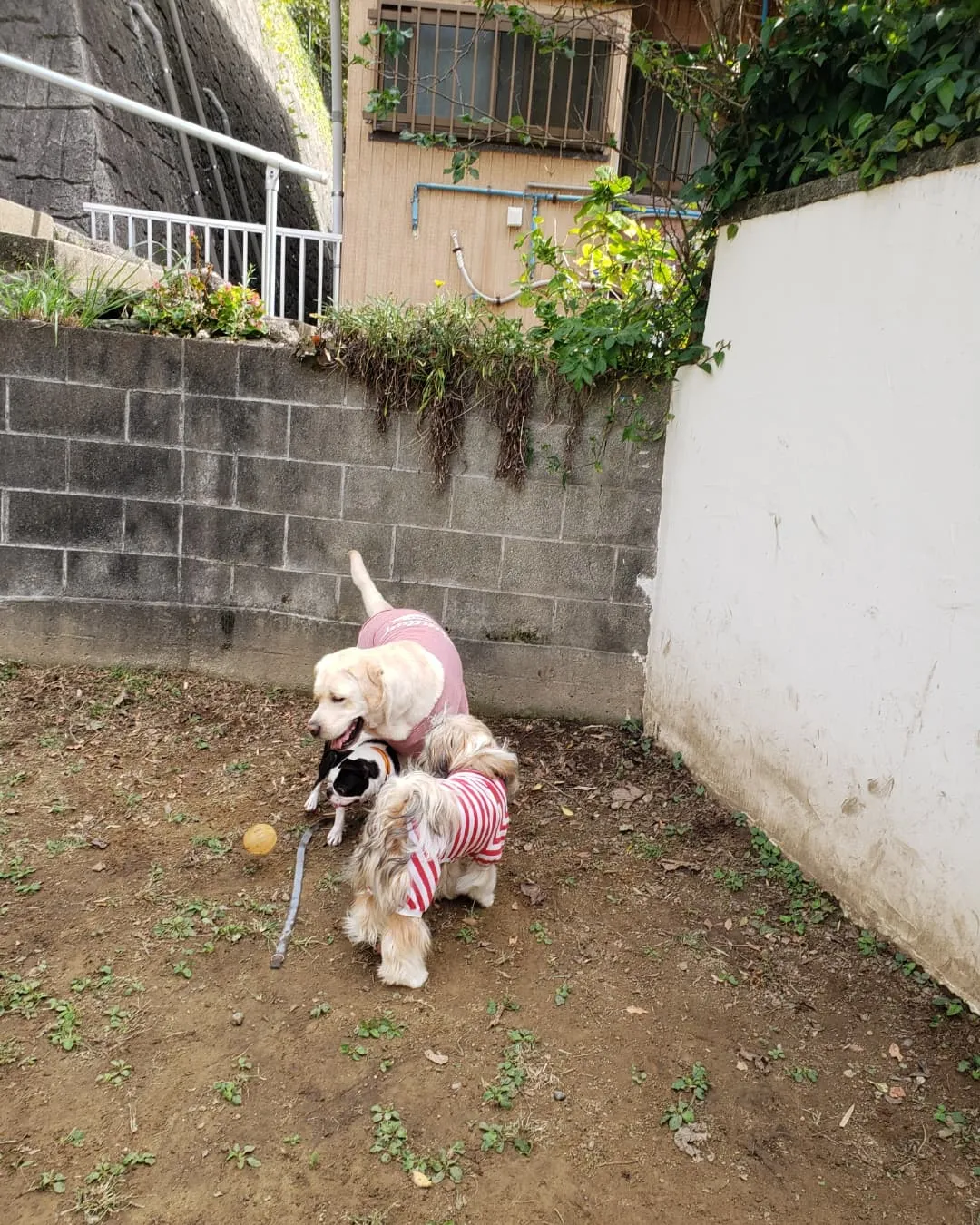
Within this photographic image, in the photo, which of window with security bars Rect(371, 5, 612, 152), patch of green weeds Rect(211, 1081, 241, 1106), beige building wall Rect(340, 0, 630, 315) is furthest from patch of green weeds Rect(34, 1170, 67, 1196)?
window with security bars Rect(371, 5, 612, 152)

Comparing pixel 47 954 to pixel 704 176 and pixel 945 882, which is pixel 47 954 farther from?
pixel 704 176

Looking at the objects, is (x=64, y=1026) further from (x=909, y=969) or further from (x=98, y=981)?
(x=909, y=969)

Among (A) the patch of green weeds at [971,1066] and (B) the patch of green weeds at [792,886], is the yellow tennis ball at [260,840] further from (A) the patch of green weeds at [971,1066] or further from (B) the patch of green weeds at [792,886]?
(A) the patch of green weeds at [971,1066]

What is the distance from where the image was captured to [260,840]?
3494mm

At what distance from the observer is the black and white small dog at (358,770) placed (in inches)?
129

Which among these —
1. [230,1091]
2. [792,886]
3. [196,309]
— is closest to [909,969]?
[792,886]

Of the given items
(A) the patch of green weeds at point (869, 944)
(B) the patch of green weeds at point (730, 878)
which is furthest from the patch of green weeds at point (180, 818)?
(A) the patch of green weeds at point (869, 944)

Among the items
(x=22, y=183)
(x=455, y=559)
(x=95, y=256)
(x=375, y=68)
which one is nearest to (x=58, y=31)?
(x=22, y=183)

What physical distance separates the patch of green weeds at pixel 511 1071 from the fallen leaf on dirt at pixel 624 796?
4.91 ft

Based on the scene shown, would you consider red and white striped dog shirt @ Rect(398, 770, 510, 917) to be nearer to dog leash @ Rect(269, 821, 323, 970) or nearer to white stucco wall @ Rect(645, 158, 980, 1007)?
dog leash @ Rect(269, 821, 323, 970)

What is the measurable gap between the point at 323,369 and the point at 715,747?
2.69 meters

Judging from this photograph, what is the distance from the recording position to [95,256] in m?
5.59

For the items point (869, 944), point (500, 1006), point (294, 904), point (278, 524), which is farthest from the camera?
point (278, 524)

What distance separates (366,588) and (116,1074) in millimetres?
2363
